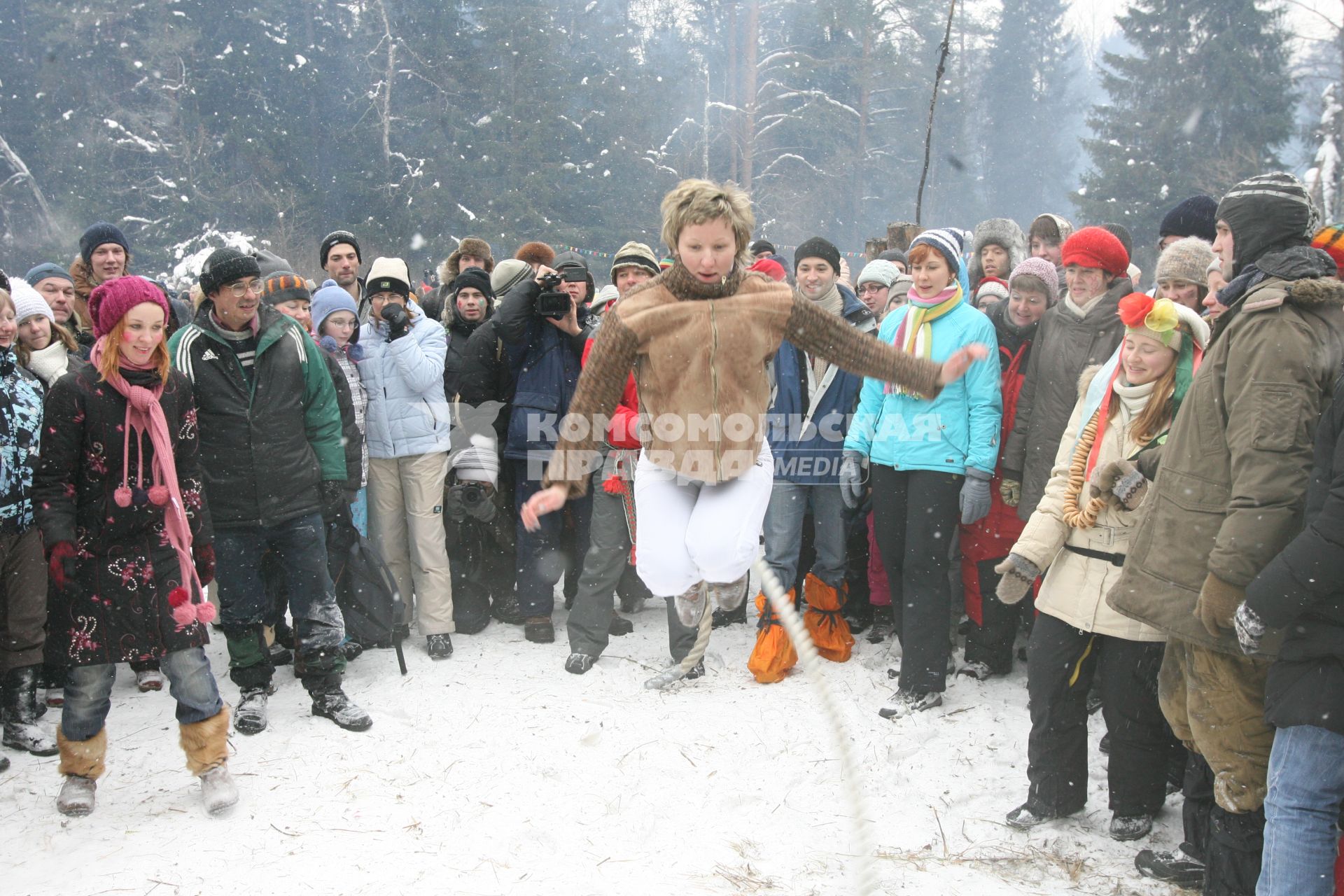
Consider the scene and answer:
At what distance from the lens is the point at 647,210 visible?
27703 millimetres

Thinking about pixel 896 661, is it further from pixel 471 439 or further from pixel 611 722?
pixel 471 439

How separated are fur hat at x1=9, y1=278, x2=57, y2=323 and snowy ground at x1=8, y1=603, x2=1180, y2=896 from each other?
2.21 meters

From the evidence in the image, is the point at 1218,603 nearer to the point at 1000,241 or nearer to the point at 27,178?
the point at 1000,241

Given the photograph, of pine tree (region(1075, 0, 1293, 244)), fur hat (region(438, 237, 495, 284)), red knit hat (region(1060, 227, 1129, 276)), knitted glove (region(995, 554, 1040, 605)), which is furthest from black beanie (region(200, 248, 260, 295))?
pine tree (region(1075, 0, 1293, 244))

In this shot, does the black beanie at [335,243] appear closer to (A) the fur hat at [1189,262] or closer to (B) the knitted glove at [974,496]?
(B) the knitted glove at [974,496]

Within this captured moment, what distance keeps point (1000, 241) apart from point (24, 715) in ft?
22.8

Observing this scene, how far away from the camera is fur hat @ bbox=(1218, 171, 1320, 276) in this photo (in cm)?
294

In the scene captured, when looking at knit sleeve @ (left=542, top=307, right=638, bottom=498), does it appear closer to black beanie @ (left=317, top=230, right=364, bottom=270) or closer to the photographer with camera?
the photographer with camera

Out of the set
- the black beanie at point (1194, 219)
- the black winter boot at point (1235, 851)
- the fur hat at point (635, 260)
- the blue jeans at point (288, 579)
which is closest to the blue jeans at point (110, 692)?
the blue jeans at point (288, 579)

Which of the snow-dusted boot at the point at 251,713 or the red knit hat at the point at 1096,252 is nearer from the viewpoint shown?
the red knit hat at the point at 1096,252

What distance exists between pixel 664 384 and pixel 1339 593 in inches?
84.5

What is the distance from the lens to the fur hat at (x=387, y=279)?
228 inches

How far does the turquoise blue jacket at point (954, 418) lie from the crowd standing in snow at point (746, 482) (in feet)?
0.06

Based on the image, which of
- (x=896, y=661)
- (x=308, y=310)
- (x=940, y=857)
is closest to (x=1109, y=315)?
(x=896, y=661)
